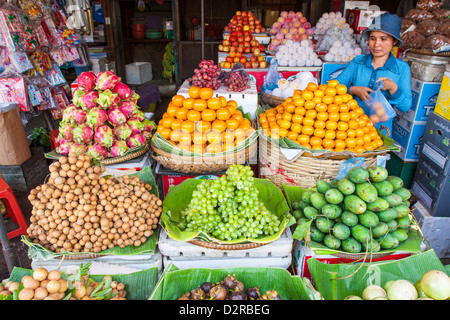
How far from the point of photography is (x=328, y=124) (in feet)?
6.97

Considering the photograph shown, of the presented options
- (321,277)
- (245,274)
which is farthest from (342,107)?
(245,274)

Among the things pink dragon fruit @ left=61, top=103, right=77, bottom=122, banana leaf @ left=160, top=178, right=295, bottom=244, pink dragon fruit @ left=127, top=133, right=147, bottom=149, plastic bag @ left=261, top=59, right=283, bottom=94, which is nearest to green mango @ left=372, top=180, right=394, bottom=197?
banana leaf @ left=160, top=178, right=295, bottom=244

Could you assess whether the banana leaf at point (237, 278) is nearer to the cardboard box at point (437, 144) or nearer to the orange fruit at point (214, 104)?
the orange fruit at point (214, 104)

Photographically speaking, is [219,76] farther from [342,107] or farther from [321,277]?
[321,277]

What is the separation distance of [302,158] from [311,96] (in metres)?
0.49

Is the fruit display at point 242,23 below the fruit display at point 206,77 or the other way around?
the other way around

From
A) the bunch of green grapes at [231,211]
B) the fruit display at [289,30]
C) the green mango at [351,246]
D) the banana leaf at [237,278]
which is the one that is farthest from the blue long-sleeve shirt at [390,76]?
the fruit display at [289,30]

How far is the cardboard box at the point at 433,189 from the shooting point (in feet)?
8.54

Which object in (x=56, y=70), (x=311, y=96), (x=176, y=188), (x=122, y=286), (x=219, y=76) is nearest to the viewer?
(x=122, y=286)

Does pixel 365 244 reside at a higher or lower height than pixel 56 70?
lower

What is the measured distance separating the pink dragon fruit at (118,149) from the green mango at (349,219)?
1509mm

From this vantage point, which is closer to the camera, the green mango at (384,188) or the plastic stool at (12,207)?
the green mango at (384,188)

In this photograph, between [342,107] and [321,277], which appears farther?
[342,107]

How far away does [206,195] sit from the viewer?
152cm
